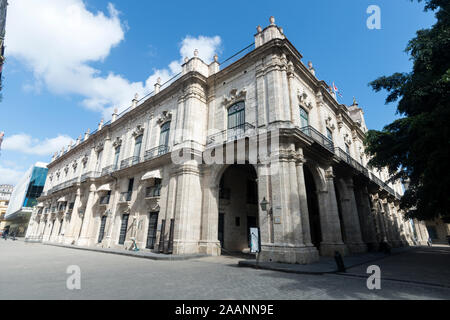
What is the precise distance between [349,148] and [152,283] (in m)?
23.1

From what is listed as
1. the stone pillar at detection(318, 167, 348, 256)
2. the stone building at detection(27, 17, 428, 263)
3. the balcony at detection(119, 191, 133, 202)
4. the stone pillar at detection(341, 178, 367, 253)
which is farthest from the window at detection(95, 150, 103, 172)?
the stone pillar at detection(341, 178, 367, 253)

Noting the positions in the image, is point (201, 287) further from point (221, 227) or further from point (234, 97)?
point (234, 97)

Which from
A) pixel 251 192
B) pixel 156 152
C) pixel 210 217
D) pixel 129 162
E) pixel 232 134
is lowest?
pixel 210 217

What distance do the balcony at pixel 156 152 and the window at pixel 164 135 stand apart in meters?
0.42

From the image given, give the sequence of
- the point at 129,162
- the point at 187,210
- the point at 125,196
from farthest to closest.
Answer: the point at 129,162
the point at 125,196
the point at 187,210

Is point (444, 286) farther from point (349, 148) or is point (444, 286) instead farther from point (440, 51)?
point (349, 148)

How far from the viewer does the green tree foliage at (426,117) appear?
26.5 ft

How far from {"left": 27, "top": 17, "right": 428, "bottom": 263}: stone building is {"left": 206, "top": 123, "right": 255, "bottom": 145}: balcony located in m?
0.08

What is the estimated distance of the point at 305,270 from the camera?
8.20 m

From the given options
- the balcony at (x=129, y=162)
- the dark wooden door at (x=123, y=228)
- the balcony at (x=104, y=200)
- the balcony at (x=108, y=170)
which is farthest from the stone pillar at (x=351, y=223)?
the balcony at (x=108, y=170)

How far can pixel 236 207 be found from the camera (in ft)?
57.7

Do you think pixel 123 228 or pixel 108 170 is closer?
pixel 123 228

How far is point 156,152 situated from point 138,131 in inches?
175

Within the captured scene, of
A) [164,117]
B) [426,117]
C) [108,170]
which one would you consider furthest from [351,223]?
[108,170]
